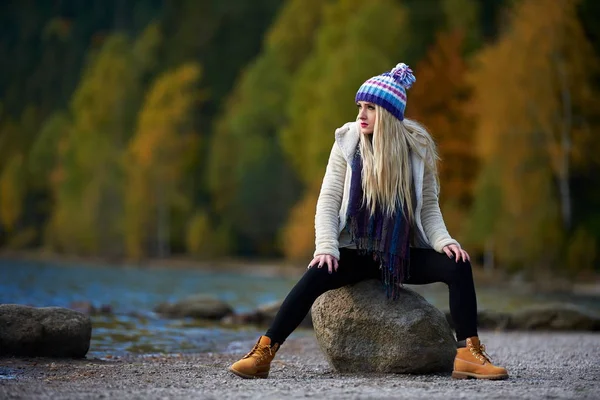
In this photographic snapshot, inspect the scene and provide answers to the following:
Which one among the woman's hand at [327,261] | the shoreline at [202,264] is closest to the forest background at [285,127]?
the shoreline at [202,264]

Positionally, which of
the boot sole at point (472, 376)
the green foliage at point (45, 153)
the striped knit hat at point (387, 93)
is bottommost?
the boot sole at point (472, 376)

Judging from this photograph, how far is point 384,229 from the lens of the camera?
19.6 feet

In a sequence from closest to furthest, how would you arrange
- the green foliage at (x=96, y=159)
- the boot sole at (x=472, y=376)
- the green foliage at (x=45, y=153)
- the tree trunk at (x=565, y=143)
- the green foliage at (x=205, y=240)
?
the boot sole at (x=472, y=376)
the tree trunk at (x=565, y=143)
the green foliage at (x=205, y=240)
the green foliage at (x=96, y=159)
the green foliage at (x=45, y=153)

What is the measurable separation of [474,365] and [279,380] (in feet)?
4.08

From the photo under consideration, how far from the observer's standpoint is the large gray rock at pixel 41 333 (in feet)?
26.4

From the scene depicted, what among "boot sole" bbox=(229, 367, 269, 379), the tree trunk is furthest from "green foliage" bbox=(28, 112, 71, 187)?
"boot sole" bbox=(229, 367, 269, 379)

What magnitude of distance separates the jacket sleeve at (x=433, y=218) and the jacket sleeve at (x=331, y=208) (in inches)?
22.5

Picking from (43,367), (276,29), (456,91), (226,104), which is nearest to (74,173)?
(226,104)

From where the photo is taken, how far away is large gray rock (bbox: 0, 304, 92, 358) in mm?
8047

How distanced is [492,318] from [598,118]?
1362cm

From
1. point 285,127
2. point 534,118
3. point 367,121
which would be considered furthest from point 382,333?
point 285,127

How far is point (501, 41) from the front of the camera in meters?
24.9

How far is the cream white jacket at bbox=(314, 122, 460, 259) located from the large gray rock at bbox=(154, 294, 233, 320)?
28.0 feet

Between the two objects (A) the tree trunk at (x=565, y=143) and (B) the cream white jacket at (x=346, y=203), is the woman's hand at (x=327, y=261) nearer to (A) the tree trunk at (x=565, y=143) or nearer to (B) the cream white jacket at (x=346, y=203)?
(B) the cream white jacket at (x=346, y=203)
